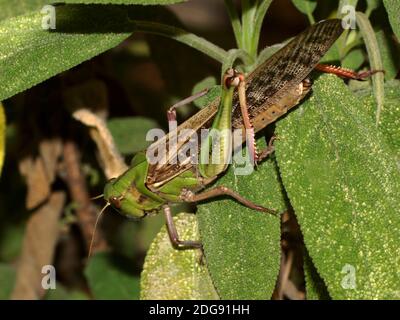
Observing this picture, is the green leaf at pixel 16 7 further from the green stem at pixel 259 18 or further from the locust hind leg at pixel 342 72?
the locust hind leg at pixel 342 72

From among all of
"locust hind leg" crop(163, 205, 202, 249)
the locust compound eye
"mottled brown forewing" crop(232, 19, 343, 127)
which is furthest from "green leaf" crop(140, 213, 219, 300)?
"mottled brown forewing" crop(232, 19, 343, 127)

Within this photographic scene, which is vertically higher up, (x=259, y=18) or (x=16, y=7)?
(x=16, y=7)

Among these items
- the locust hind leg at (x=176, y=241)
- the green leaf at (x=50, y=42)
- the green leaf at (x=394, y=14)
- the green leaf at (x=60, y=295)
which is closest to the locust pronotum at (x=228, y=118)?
the locust hind leg at (x=176, y=241)

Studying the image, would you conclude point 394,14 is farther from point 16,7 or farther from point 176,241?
point 16,7

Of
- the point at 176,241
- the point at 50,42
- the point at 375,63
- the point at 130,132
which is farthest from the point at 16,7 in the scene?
the point at 375,63

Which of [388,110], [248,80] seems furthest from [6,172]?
[388,110]

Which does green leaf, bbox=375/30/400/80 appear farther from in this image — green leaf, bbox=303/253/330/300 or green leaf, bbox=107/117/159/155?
green leaf, bbox=107/117/159/155
